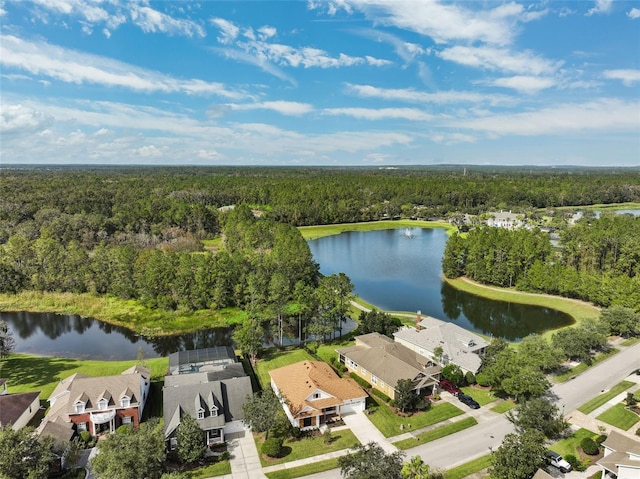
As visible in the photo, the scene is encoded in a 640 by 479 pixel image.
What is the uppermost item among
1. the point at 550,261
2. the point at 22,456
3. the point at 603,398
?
the point at 550,261

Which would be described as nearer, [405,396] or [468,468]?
[468,468]

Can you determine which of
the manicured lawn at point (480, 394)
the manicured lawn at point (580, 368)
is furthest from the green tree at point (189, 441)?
the manicured lawn at point (580, 368)

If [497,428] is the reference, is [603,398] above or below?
above

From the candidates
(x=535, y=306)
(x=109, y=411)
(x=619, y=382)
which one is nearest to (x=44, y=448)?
(x=109, y=411)

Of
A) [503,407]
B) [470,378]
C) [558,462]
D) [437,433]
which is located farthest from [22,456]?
[503,407]

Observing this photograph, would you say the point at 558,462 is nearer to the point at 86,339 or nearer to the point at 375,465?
the point at 375,465

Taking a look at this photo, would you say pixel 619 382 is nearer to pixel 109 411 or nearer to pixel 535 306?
pixel 535 306

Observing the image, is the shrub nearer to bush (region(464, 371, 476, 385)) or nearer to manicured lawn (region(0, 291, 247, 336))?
bush (region(464, 371, 476, 385))
